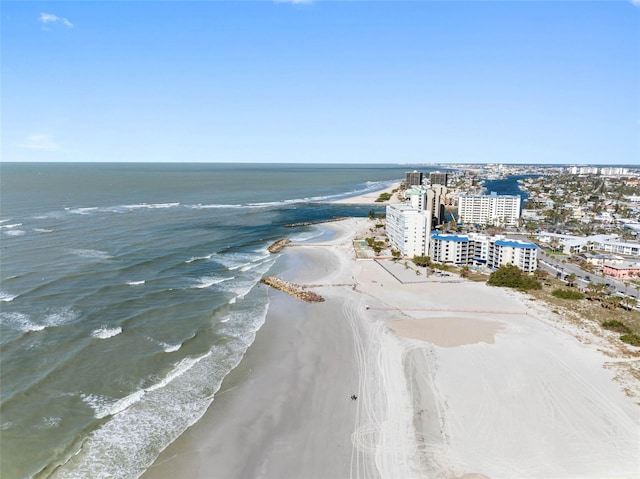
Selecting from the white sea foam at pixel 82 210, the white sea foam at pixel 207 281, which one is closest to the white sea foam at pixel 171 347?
the white sea foam at pixel 207 281

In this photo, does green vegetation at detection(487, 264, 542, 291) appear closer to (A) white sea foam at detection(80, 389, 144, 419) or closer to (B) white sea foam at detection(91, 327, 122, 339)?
(A) white sea foam at detection(80, 389, 144, 419)

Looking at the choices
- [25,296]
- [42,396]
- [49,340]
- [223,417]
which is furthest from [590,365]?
[25,296]

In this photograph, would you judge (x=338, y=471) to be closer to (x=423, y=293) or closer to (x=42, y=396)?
(x=42, y=396)

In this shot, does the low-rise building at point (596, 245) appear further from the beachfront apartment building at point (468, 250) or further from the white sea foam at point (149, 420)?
the white sea foam at point (149, 420)

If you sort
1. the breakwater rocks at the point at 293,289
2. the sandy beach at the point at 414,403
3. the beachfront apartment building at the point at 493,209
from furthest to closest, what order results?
the beachfront apartment building at the point at 493,209
the breakwater rocks at the point at 293,289
the sandy beach at the point at 414,403

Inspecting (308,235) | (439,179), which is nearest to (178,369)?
(308,235)

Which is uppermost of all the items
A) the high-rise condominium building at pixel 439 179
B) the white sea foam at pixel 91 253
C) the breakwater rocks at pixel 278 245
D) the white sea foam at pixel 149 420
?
the high-rise condominium building at pixel 439 179
